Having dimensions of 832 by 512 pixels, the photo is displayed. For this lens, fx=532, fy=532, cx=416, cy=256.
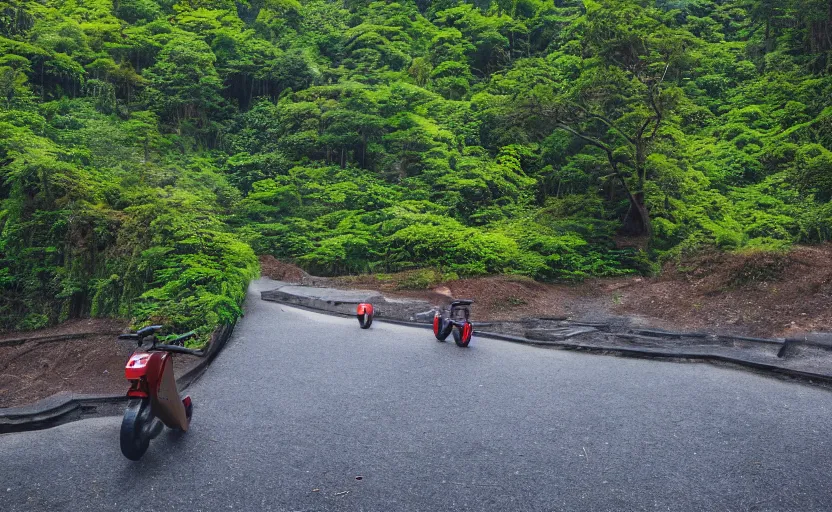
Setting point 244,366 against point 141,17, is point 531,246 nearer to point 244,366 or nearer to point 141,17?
point 244,366

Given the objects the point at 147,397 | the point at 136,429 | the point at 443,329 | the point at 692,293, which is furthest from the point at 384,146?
the point at 136,429

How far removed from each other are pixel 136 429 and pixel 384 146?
794 inches

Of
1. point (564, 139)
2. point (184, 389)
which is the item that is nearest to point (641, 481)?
point (184, 389)

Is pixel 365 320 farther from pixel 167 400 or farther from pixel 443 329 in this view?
pixel 167 400

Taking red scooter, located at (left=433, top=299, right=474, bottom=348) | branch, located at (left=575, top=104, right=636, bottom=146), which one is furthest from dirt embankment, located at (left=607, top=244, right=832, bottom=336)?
branch, located at (left=575, top=104, right=636, bottom=146)

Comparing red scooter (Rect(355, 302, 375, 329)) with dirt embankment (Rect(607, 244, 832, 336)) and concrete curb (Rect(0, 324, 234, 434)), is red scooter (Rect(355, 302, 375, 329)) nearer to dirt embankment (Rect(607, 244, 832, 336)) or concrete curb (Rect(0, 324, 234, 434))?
concrete curb (Rect(0, 324, 234, 434))

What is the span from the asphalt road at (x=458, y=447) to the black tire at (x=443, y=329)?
5.21ft

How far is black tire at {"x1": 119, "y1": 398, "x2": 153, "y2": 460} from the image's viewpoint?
391 cm

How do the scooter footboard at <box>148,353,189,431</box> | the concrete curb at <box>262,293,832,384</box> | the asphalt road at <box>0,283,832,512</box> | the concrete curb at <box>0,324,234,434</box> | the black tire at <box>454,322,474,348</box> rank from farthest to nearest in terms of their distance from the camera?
1. the black tire at <box>454,322,474,348</box>
2. the concrete curb at <box>262,293,832,384</box>
3. the concrete curb at <box>0,324,234,434</box>
4. the scooter footboard at <box>148,353,189,431</box>
5. the asphalt road at <box>0,283,832,512</box>

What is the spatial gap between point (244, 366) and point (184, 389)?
1.06 meters

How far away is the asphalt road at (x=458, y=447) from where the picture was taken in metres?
3.62

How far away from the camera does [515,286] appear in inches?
524

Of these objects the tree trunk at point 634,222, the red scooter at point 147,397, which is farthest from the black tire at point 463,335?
the tree trunk at point 634,222

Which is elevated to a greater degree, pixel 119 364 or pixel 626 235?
pixel 626 235
